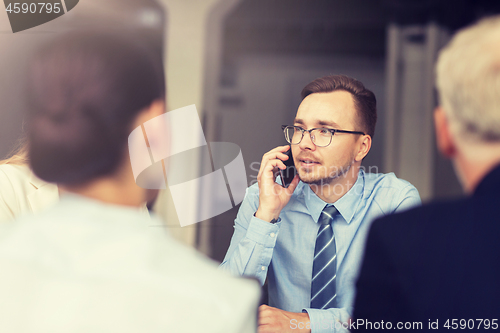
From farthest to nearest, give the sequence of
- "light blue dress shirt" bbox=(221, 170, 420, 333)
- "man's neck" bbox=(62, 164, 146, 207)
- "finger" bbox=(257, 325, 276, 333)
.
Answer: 1. "light blue dress shirt" bbox=(221, 170, 420, 333)
2. "finger" bbox=(257, 325, 276, 333)
3. "man's neck" bbox=(62, 164, 146, 207)

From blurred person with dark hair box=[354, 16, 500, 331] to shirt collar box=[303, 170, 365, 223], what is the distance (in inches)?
32.7

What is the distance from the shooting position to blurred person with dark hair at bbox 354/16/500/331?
1.88ft

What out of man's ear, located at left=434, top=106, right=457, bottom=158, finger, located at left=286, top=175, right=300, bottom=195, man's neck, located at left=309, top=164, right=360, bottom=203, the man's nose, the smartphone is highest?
man's ear, located at left=434, top=106, right=457, bottom=158

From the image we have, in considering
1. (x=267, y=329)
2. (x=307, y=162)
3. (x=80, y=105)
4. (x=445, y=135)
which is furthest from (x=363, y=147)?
(x=80, y=105)

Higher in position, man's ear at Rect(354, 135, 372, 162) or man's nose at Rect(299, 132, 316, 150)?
man's nose at Rect(299, 132, 316, 150)

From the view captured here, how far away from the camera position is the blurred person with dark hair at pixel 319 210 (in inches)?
52.9

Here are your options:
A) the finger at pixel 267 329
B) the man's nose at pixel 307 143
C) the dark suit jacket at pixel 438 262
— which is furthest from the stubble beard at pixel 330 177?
the dark suit jacket at pixel 438 262

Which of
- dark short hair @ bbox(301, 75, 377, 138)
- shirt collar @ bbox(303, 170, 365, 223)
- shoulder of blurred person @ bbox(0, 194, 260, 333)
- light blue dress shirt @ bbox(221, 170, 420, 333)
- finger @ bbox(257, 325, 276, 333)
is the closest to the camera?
shoulder of blurred person @ bbox(0, 194, 260, 333)

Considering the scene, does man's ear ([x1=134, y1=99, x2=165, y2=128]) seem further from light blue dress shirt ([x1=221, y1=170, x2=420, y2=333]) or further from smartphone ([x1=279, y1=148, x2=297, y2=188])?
smartphone ([x1=279, y1=148, x2=297, y2=188])

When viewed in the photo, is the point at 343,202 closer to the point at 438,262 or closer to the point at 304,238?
the point at 304,238

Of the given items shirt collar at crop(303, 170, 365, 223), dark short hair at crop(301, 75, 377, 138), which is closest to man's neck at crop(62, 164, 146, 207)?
shirt collar at crop(303, 170, 365, 223)

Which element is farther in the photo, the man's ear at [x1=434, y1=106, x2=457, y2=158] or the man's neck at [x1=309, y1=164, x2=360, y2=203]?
the man's neck at [x1=309, y1=164, x2=360, y2=203]

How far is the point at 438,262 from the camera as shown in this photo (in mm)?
605

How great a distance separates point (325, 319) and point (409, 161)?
97cm
